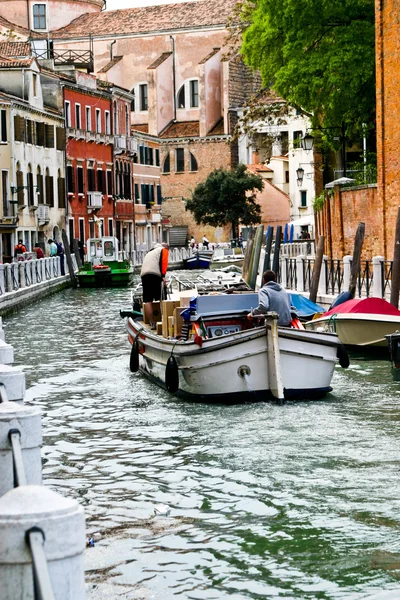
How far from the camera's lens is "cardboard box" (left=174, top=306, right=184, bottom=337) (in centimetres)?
1739

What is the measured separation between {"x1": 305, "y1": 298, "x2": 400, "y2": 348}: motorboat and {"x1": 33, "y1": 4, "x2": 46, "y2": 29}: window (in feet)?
219

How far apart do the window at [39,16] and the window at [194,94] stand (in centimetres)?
1031

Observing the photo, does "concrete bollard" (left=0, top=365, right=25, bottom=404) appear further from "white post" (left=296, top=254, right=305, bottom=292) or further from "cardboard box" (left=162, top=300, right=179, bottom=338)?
"white post" (left=296, top=254, right=305, bottom=292)

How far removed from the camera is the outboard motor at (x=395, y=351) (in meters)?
16.4

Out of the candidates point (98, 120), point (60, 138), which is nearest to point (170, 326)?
point (60, 138)

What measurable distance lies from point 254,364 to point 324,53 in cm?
1805

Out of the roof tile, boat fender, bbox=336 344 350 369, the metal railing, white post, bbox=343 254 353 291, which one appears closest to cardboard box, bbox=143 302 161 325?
boat fender, bbox=336 344 350 369

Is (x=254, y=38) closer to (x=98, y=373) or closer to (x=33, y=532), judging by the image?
(x=98, y=373)

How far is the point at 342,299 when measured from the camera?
70.4 ft

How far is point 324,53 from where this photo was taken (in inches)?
1259

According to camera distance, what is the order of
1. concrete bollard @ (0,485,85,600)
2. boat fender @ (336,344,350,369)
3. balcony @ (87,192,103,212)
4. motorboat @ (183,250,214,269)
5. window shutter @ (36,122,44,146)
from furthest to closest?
motorboat @ (183,250,214,269) → balcony @ (87,192,103,212) → window shutter @ (36,122,44,146) → boat fender @ (336,344,350,369) → concrete bollard @ (0,485,85,600)

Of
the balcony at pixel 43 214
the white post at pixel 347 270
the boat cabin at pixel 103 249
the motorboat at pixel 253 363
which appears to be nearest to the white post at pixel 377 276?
the white post at pixel 347 270

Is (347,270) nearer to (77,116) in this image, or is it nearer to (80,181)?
(80,181)

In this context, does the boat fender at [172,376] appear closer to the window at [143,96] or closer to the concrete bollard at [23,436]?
the concrete bollard at [23,436]
